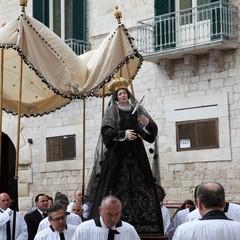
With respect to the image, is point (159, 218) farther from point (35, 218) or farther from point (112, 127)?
point (35, 218)

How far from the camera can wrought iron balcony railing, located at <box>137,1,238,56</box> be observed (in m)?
15.1

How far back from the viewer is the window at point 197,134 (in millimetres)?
15344

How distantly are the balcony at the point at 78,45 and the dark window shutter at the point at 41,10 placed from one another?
1.29 meters

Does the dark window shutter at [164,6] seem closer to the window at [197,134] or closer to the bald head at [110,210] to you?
the window at [197,134]

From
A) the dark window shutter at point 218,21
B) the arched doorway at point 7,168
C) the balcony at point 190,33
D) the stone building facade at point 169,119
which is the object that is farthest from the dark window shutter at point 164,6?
the arched doorway at point 7,168

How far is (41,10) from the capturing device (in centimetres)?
1873

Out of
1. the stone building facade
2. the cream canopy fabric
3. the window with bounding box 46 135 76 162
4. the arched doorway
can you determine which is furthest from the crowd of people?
the window with bounding box 46 135 76 162

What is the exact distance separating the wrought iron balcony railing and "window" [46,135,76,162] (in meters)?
3.32

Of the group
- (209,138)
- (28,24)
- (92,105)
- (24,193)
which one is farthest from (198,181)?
(28,24)

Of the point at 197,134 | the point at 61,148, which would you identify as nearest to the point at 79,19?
the point at 61,148

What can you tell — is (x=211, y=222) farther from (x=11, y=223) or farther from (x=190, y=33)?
(x=190, y=33)

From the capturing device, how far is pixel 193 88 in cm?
1586

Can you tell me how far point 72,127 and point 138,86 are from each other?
232cm

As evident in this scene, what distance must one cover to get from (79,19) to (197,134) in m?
4.75
